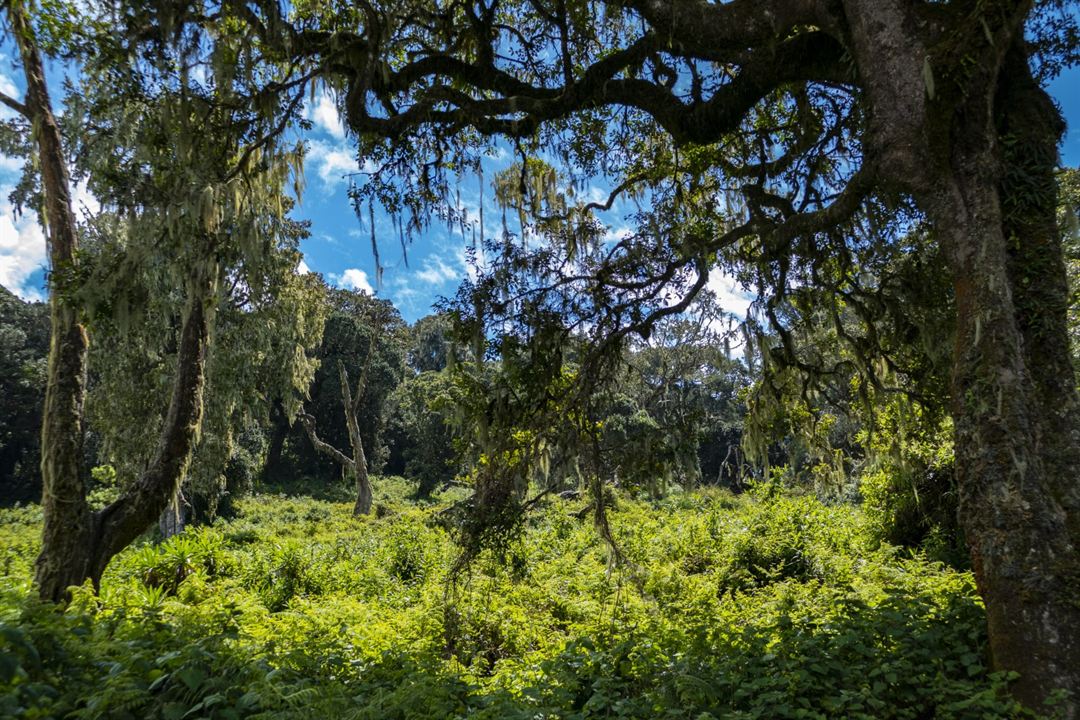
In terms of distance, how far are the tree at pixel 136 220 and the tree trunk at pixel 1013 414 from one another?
5.15 meters

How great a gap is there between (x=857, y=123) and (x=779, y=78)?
170 centimetres

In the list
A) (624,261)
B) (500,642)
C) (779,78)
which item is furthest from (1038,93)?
(500,642)

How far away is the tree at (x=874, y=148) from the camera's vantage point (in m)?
3.02

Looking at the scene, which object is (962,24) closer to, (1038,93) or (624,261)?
(1038,93)

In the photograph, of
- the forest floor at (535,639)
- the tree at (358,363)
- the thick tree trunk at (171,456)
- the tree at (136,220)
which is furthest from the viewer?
the tree at (358,363)

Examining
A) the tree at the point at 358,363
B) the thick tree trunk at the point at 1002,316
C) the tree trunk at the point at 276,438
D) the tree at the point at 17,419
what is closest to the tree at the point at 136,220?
the thick tree trunk at the point at 1002,316

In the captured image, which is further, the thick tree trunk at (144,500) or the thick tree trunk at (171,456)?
the thick tree trunk at (171,456)

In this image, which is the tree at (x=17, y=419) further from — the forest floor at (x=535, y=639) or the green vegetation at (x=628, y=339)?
the green vegetation at (x=628, y=339)

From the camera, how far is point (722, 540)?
1080 centimetres

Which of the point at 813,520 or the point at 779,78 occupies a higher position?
the point at 779,78

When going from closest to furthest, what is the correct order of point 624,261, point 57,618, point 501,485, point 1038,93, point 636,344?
point 1038,93 < point 57,618 < point 501,485 < point 624,261 < point 636,344

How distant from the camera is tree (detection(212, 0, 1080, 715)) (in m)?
3.02

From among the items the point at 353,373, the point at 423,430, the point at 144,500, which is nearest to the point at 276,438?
the point at 353,373

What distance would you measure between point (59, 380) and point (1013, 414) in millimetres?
7587
